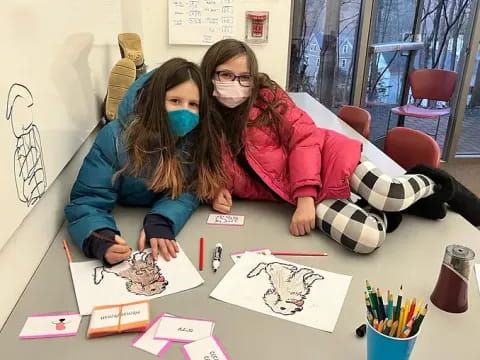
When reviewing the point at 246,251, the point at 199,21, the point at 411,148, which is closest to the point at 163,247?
the point at 246,251

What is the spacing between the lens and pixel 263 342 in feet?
3.03

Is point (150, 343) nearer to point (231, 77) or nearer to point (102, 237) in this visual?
point (102, 237)

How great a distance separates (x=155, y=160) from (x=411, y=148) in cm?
104

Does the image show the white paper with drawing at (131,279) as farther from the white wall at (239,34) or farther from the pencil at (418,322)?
the white wall at (239,34)

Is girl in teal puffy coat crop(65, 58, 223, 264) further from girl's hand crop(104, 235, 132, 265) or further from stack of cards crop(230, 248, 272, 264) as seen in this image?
stack of cards crop(230, 248, 272, 264)

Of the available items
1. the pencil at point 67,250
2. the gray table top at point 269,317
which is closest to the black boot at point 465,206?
the gray table top at point 269,317

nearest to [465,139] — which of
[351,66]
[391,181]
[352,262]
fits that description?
[351,66]

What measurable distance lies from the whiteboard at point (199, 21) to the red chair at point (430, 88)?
1547 millimetres

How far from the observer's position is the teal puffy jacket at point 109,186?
51.4 inches

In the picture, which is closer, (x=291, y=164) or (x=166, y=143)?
(x=166, y=143)

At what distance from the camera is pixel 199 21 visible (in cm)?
287

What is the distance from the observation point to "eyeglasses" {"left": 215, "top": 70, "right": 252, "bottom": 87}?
1474mm

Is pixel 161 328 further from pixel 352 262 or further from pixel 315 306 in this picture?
pixel 352 262

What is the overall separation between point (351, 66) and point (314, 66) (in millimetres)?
284
